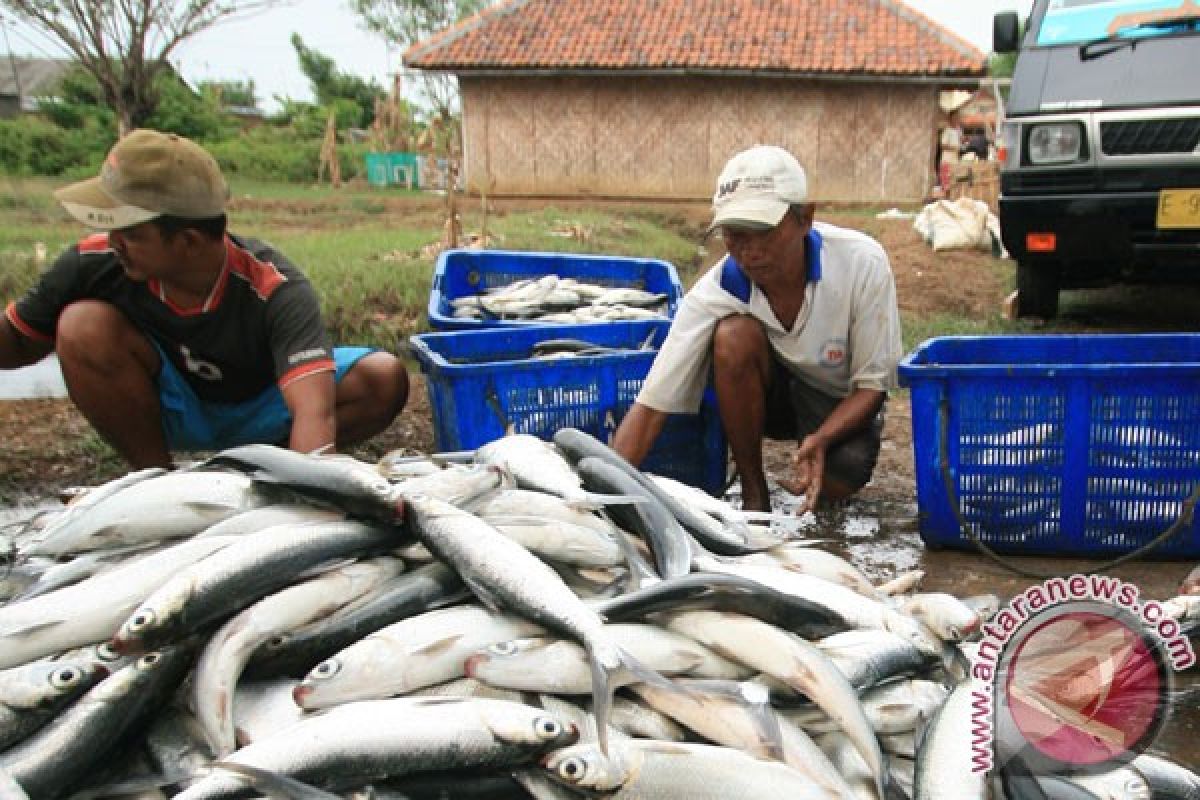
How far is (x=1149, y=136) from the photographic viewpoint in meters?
6.52

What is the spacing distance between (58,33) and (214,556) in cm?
2215

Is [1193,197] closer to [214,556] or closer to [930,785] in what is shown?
[930,785]

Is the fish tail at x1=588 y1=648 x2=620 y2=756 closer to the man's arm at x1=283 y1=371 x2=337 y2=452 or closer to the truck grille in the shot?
the man's arm at x1=283 y1=371 x2=337 y2=452

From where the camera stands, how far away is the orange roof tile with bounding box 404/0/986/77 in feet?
67.2

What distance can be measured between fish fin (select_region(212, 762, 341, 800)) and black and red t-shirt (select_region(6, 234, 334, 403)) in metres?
2.23

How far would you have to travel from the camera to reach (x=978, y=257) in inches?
492

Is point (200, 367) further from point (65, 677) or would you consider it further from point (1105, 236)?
point (1105, 236)

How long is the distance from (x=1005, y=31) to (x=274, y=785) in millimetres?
7528

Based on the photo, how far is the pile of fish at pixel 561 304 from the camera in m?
5.45

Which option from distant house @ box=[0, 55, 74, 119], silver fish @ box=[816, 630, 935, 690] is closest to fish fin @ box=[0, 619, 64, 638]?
silver fish @ box=[816, 630, 935, 690]

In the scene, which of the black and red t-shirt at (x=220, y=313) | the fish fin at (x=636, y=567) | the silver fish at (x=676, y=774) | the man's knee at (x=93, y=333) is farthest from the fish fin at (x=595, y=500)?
the man's knee at (x=93, y=333)

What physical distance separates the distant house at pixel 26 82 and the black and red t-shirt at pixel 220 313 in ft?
136

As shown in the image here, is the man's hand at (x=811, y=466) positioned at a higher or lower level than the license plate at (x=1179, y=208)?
lower

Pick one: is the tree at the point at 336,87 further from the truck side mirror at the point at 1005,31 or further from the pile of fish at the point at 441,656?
the pile of fish at the point at 441,656
